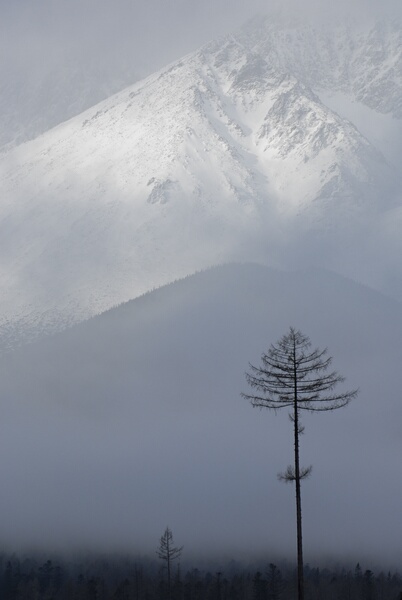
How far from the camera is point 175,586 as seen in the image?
112 metres

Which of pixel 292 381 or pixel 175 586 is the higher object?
pixel 292 381

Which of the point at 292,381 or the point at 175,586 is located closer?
the point at 292,381

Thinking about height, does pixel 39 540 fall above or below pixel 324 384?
below

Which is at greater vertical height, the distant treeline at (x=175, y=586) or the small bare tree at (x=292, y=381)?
the small bare tree at (x=292, y=381)

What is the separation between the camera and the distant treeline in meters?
113

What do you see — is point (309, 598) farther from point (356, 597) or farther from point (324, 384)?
point (324, 384)

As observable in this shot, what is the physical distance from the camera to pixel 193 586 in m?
128

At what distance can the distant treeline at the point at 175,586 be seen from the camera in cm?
11312

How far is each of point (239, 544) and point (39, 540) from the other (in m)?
38.2

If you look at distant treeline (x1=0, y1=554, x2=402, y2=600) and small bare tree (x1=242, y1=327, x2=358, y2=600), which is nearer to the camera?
small bare tree (x1=242, y1=327, x2=358, y2=600)

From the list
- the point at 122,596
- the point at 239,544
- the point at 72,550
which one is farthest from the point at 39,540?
the point at 122,596

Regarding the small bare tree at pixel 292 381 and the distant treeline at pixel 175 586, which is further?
the distant treeline at pixel 175 586

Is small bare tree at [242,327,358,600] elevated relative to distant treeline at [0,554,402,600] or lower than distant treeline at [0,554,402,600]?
elevated

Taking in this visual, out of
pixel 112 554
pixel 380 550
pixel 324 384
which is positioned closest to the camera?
pixel 324 384
